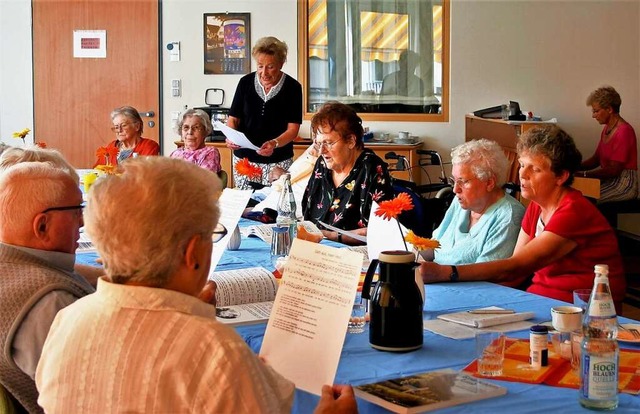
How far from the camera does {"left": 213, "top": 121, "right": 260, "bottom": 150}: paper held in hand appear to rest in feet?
16.4

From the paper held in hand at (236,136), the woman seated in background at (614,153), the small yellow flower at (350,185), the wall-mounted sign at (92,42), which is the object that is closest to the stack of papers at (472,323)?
the small yellow flower at (350,185)

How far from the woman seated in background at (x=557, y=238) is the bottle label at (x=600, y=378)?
1142 mm

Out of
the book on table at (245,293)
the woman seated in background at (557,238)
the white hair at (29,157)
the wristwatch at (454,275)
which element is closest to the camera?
the book on table at (245,293)

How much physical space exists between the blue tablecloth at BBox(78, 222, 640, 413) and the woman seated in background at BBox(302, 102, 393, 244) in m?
1.14

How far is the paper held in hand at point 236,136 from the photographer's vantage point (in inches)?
197

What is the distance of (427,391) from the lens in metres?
1.61

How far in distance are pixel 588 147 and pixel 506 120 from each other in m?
1.26

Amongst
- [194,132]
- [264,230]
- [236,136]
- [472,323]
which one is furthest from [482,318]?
[194,132]

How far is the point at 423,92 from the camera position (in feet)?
25.5

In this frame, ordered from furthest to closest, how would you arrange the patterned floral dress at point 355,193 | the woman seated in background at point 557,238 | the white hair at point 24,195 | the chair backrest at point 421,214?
the patterned floral dress at point 355,193, the chair backrest at point 421,214, the woman seated in background at point 557,238, the white hair at point 24,195

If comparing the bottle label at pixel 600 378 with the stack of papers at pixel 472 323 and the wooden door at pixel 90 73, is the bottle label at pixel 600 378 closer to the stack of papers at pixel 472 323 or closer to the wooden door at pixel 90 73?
the stack of papers at pixel 472 323

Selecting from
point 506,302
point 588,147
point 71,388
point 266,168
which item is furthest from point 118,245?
point 588,147

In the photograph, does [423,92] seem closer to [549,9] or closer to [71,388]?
[549,9]

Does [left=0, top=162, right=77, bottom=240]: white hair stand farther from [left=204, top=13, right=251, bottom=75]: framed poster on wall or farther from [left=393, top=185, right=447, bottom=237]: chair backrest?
[left=204, top=13, right=251, bottom=75]: framed poster on wall
